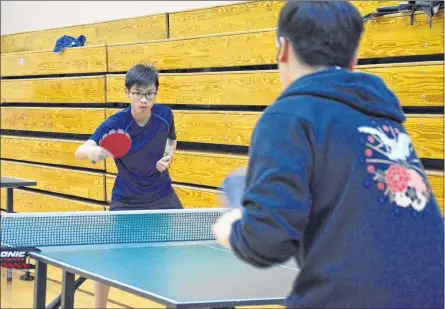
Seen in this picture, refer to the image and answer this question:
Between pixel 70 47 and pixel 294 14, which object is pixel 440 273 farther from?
pixel 70 47

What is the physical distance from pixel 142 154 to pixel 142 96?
36 cm

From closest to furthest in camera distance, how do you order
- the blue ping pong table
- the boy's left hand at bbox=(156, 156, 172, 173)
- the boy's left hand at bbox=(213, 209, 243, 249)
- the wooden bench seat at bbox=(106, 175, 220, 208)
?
the boy's left hand at bbox=(213, 209, 243, 249) < the blue ping pong table < the boy's left hand at bbox=(156, 156, 172, 173) < the wooden bench seat at bbox=(106, 175, 220, 208)

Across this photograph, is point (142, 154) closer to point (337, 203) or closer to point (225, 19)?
point (225, 19)

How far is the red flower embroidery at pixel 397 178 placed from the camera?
1.49m

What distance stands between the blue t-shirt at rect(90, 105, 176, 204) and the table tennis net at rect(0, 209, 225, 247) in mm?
836

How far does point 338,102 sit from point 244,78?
179 inches

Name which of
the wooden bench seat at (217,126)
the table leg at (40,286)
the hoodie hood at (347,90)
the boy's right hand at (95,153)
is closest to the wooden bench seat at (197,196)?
the wooden bench seat at (217,126)

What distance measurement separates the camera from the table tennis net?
123 inches

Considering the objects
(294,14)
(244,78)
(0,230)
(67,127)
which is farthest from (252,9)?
(294,14)

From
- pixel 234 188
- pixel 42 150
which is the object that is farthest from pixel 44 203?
pixel 234 188

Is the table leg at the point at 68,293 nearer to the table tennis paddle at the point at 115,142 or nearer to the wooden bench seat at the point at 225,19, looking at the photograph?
the table tennis paddle at the point at 115,142

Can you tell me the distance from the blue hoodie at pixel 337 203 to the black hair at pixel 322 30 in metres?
0.04

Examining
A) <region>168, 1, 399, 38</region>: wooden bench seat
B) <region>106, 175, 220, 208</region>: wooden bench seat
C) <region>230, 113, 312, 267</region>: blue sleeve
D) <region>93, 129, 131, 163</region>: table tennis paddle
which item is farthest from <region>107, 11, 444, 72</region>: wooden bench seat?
<region>230, 113, 312, 267</region>: blue sleeve

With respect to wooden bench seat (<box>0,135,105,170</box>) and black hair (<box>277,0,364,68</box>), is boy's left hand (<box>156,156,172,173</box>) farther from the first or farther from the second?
wooden bench seat (<box>0,135,105,170</box>)
